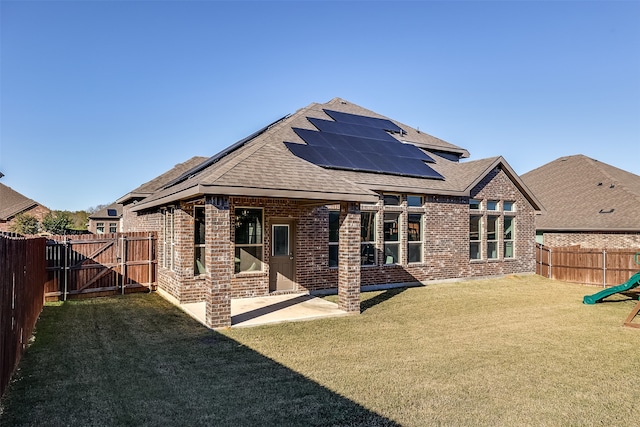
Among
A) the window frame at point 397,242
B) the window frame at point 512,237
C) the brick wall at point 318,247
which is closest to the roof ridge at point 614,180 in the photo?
the brick wall at point 318,247

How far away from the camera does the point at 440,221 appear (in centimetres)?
1503

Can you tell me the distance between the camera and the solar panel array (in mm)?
13492

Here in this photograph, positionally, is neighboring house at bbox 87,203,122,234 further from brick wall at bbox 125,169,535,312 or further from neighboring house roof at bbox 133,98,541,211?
neighboring house roof at bbox 133,98,541,211

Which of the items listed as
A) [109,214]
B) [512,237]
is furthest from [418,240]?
[109,214]

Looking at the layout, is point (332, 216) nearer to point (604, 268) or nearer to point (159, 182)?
point (159, 182)

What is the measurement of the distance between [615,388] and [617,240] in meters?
16.3

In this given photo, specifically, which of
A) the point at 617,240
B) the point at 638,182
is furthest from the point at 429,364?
the point at 638,182

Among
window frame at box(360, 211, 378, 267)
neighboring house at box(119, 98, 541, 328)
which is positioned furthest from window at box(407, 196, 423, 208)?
window frame at box(360, 211, 378, 267)

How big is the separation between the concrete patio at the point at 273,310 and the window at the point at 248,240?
987 mm

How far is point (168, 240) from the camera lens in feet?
41.5

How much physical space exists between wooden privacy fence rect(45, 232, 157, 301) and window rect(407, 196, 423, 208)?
8879 millimetres

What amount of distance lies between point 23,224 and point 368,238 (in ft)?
121

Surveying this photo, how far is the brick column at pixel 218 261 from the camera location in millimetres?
8211

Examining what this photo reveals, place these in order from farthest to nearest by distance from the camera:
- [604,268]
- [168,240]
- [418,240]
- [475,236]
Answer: [475,236] < [604,268] < [418,240] < [168,240]
